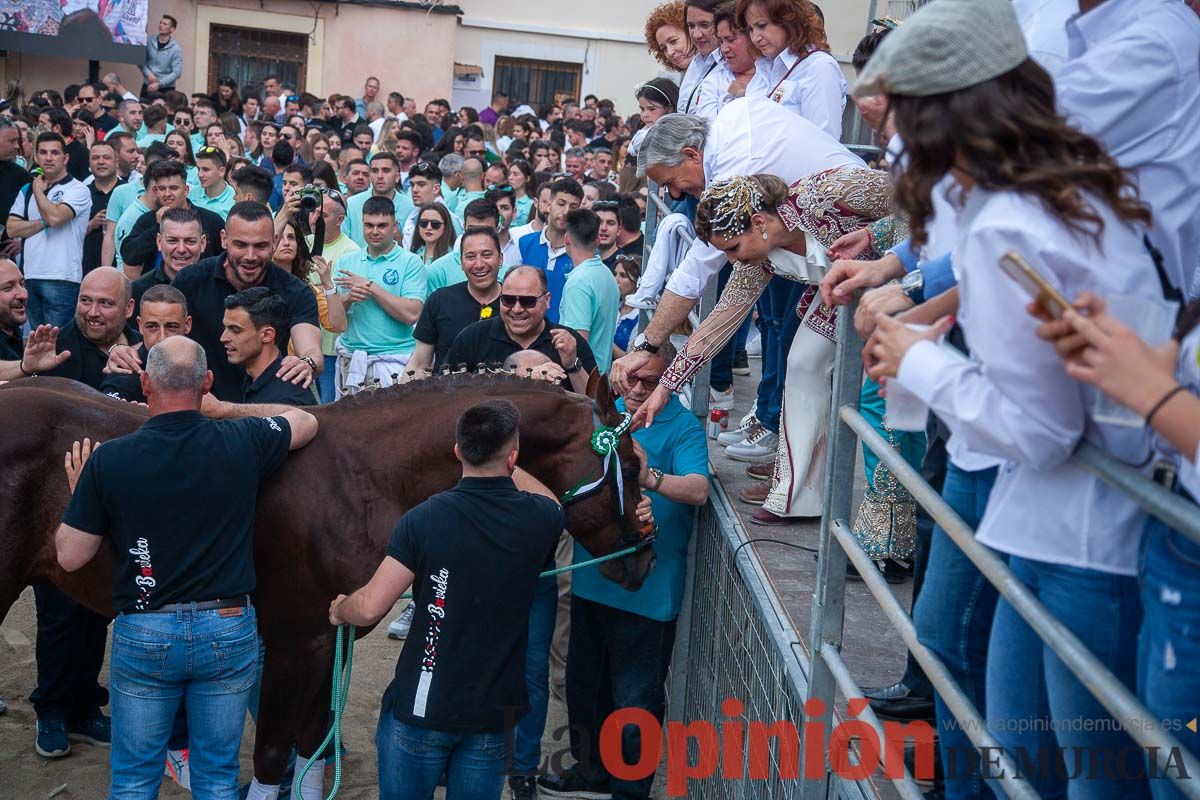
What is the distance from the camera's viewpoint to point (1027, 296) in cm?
195

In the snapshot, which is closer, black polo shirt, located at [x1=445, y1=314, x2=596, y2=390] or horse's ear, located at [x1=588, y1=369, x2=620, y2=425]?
horse's ear, located at [x1=588, y1=369, x2=620, y2=425]

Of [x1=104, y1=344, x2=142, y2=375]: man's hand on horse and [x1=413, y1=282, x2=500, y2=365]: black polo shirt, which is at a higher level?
[x1=413, y1=282, x2=500, y2=365]: black polo shirt

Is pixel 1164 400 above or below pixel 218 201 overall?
above

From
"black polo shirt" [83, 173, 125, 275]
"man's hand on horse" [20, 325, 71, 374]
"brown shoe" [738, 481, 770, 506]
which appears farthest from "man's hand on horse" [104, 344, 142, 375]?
"black polo shirt" [83, 173, 125, 275]

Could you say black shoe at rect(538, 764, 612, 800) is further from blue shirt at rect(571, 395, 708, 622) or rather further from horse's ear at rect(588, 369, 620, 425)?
horse's ear at rect(588, 369, 620, 425)

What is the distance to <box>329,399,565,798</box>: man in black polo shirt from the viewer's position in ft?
13.5

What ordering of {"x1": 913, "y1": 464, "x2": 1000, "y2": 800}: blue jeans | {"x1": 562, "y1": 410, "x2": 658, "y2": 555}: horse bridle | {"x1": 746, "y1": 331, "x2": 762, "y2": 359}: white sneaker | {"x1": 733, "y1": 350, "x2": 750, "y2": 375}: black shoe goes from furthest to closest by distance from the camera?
{"x1": 746, "y1": 331, "x2": 762, "y2": 359}: white sneaker, {"x1": 733, "y1": 350, "x2": 750, "y2": 375}: black shoe, {"x1": 562, "y1": 410, "x2": 658, "y2": 555}: horse bridle, {"x1": 913, "y1": 464, "x2": 1000, "y2": 800}: blue jeans

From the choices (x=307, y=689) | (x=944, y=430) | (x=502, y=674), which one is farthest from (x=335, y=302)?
(x=944, y=430)

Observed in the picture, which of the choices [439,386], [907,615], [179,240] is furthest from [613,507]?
[179,240]

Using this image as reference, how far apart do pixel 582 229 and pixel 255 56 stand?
21.0 m

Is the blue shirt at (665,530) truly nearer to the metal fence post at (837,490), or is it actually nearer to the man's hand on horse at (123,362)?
the metal fence post at (837,490)

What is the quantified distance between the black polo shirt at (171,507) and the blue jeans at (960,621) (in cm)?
265

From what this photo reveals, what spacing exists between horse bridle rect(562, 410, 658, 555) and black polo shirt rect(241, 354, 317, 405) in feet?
5.26

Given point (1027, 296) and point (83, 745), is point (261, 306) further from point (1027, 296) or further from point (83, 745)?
point (1027, 296)
